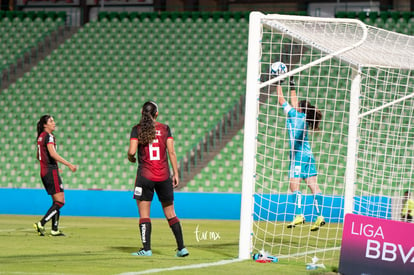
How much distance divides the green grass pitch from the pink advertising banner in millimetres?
582

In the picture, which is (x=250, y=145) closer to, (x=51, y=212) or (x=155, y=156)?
(x=155, y=156)

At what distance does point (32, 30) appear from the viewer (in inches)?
1128

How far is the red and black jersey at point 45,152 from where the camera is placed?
11648 millimetres

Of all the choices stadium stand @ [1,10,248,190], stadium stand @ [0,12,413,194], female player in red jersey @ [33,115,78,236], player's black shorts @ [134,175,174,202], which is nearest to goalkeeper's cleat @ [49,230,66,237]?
female player in red jersey @ [33,115,78,236]

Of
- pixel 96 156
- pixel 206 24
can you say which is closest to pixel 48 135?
pixel 96 156

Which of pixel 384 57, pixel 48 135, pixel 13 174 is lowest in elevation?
pixel 13 174

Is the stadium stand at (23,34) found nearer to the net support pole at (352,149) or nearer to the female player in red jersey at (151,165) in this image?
the net support pole at (352,149)

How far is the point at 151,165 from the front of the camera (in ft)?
29.2

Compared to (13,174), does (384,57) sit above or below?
above

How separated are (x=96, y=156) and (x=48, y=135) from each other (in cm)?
1118

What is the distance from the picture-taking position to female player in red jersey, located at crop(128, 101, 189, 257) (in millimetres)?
8828

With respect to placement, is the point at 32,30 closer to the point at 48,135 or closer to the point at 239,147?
the point at 239,147

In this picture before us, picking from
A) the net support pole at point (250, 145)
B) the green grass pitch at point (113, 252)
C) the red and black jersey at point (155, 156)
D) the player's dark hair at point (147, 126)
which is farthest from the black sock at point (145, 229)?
the net support pole at point (250, 145)

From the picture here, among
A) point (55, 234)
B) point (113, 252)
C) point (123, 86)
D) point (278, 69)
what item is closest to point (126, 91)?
point (123, 86)
